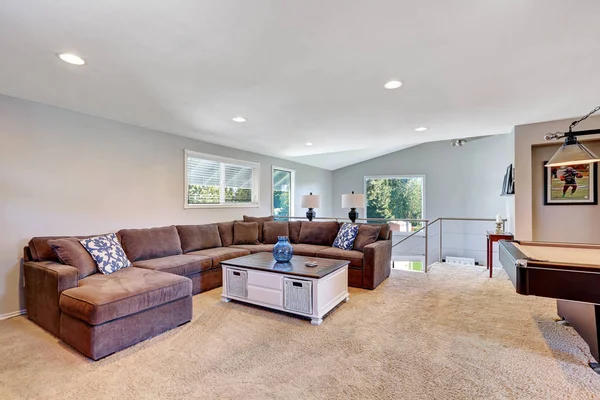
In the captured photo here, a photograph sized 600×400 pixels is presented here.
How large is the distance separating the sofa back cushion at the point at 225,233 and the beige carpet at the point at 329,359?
1.66m

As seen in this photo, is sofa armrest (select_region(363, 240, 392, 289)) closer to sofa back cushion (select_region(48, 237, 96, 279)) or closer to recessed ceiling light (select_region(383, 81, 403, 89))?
recessed ceiling light (select_region(383, 81, 403, 89))

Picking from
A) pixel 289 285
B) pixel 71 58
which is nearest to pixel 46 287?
pixel 71 58

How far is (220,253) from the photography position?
4.14m

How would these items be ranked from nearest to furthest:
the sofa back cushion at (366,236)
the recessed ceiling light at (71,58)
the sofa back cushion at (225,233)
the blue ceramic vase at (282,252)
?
the recessed ceiling light at (71,58) < the blue ceramic vase at (282,252) < the sofa back cushion at (366,236) < the sofa back cushion at (225,233)

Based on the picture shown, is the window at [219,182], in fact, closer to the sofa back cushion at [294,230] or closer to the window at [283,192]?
the window at [283,192]

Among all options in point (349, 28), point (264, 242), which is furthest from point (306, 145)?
point (349, 28)

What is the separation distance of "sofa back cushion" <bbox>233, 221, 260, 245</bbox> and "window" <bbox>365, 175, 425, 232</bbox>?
14.3ft

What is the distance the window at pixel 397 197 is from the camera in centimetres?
794

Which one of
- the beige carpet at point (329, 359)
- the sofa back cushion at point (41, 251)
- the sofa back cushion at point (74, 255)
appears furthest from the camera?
the sofa back cushion at point (41, 251)

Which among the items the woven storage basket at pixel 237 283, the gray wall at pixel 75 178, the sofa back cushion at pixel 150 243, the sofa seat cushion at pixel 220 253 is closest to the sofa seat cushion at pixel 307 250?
the sofa seat cushion at pixel 220 253

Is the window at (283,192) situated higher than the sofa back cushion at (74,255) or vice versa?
the window at (283,192)

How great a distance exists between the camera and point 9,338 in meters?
2.51

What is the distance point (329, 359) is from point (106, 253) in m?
2.43

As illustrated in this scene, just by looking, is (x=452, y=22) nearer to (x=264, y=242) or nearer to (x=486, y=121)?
(x=486, y=121)
